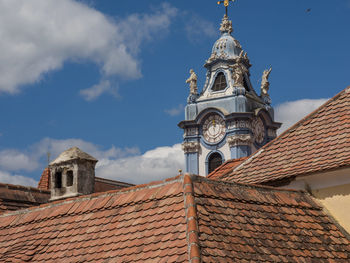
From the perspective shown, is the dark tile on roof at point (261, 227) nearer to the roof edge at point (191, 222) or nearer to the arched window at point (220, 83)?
the roof edge at point (191, 222)

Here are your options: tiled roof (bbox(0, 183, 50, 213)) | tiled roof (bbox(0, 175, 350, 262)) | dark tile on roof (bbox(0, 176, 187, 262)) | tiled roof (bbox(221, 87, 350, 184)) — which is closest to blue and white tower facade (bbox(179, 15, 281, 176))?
tiled roof (bbox(0, 183, 50, 213))

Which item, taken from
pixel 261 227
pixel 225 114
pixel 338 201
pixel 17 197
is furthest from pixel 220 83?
pixel 261 227

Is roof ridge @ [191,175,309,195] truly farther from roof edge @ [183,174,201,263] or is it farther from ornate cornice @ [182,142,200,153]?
ornate cornice @ [182,142,200,153]

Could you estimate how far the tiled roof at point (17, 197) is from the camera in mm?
18547

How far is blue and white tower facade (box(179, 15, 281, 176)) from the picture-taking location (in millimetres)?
48625

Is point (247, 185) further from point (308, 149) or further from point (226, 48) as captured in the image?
point (226, 48)

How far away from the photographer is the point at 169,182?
423 inches

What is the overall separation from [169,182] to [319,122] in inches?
159

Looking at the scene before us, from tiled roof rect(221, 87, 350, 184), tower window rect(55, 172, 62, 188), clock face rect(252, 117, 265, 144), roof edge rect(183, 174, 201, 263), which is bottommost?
roof edge rect(183, 174, 201, 263)

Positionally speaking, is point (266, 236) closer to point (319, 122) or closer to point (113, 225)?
point (113, 225)

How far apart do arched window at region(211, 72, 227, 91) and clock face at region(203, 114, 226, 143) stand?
120 inches

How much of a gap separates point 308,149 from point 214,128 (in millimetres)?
37068

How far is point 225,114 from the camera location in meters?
49.0

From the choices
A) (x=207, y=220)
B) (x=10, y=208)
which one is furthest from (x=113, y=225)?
(x=10, y=208)
